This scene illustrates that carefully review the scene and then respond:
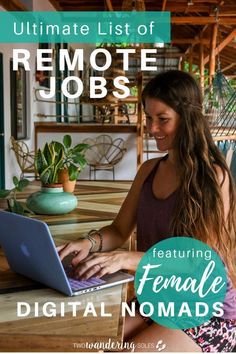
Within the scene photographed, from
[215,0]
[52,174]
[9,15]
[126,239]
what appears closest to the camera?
[126,239]

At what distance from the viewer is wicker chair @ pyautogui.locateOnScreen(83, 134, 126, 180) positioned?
5.23 meters

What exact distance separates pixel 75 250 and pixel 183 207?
271 millimetres

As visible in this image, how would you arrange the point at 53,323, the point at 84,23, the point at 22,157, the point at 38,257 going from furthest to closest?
the point at 22,157
the point at 84,23
the point at 38,257
the point at 53,323

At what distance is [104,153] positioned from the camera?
5.46m

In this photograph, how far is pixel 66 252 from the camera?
109 cm

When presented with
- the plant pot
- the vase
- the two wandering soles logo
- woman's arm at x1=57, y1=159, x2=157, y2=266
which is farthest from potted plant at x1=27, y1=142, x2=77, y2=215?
the two wandering soles logo

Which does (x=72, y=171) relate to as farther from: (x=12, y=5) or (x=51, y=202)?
(x=12, y=5)

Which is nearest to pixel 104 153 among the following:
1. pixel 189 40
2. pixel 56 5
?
pixel 56 5

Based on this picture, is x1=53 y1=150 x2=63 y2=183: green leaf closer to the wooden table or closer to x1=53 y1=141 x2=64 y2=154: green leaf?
x1=53 y1=141 x2=64 y2=154: green leaf

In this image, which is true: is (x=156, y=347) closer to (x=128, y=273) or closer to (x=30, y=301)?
(x=128, y=273)

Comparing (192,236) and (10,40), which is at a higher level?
(10,40)

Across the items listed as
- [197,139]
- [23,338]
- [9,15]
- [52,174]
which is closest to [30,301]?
[23,338]

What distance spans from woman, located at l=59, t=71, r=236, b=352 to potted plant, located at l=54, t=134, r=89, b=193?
1.73ft

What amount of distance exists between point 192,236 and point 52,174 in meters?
0.68
